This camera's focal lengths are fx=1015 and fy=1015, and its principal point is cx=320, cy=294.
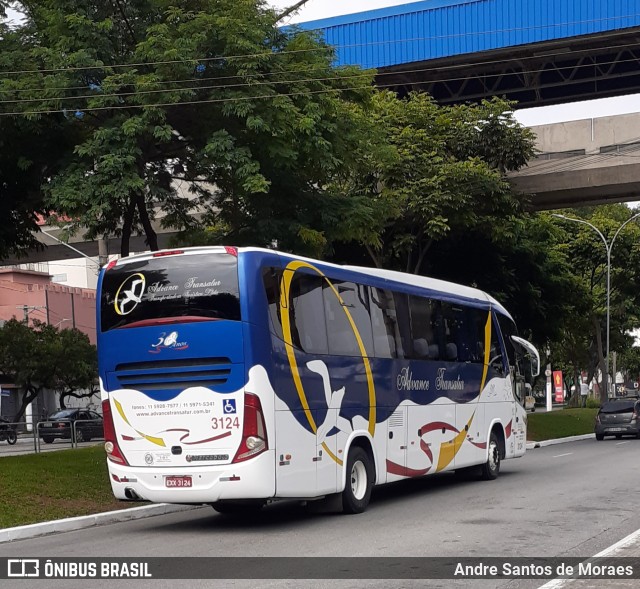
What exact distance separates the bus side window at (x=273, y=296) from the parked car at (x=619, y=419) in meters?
25.6

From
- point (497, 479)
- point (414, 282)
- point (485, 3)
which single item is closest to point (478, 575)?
point (414, 282)

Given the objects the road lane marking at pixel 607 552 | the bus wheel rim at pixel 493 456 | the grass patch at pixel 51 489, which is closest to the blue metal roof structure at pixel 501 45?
the bus wheel rim at pixel 493 456

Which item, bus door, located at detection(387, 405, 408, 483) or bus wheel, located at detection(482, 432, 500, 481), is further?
bus wheel, located at detection(482, 432, 500, 481)

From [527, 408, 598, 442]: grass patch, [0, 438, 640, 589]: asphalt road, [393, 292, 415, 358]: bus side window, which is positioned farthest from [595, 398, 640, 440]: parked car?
[393, 292, 415, 358]: bus side window

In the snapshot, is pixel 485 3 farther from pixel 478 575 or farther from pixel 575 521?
pixel 478 575

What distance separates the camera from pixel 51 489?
16219 mm

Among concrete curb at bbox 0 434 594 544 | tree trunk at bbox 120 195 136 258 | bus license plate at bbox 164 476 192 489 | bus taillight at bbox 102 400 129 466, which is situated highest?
tree trunk at bbox 120 195 136 258

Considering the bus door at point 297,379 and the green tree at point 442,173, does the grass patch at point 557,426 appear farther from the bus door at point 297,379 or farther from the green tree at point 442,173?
the bus door at point 297,379

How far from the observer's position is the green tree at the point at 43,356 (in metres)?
49.2

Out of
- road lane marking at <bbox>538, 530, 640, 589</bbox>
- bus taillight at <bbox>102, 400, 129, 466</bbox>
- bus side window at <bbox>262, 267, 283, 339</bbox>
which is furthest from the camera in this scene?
bus taillight at <bbox>102, 400, 129, 466</bbox>

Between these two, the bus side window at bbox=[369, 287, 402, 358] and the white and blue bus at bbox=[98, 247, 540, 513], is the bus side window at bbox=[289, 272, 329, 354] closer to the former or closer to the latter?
the white and blue bus at bbox=[98, 247, 540, 513]

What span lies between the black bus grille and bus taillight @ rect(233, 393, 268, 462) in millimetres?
448

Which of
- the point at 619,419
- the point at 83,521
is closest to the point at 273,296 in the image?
the point at 83,521

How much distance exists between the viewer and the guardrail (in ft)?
89.1
